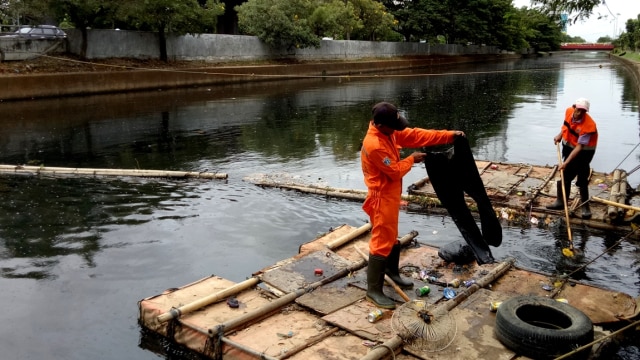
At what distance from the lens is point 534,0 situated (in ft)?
42.3

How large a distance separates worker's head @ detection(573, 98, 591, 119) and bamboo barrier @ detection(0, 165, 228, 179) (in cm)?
708

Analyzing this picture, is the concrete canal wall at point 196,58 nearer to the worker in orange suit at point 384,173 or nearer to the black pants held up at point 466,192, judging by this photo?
the black pants held up at point 466,192

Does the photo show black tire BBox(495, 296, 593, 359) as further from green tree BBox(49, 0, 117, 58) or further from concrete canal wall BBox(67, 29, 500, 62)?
concrete canal wall BBox(67, 29, 500, 62)

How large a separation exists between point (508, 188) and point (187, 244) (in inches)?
237

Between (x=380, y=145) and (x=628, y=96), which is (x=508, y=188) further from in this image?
(x=628, y=96)

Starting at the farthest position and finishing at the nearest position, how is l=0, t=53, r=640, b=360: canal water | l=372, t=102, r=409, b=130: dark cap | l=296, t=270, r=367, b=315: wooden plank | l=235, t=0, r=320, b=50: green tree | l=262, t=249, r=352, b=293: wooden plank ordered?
l=235, t=0, r=320, b=50: green tree, l=0, t=53, r=640, b=360: canal water, l=262, t=249, r=352, b=293: wooden plank, l=296, t=270, r=367, b=315: wooden plank, l=372, t=102, r=409, b=130: dark cap

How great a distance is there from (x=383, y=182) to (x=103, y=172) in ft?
28.8

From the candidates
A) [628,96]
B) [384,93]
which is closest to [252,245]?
[384,93]

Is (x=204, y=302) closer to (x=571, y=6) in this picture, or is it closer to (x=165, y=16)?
(x=571, y=6)

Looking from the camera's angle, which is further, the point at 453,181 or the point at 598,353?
the point at 453,181

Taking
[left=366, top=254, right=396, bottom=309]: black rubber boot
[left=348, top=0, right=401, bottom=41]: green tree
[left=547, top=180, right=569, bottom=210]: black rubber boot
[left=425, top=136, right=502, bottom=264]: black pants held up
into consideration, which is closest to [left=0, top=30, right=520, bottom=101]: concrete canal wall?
[left=348, top=0, right=401, bottom=41]: green tree

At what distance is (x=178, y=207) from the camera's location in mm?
10352

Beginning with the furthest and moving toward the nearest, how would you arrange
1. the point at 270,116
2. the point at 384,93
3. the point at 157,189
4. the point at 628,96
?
the point at 384,93 → the point at 628,96 → the point at 270,116 → the point at 157,189

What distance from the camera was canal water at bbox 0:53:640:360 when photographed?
6.82 m
